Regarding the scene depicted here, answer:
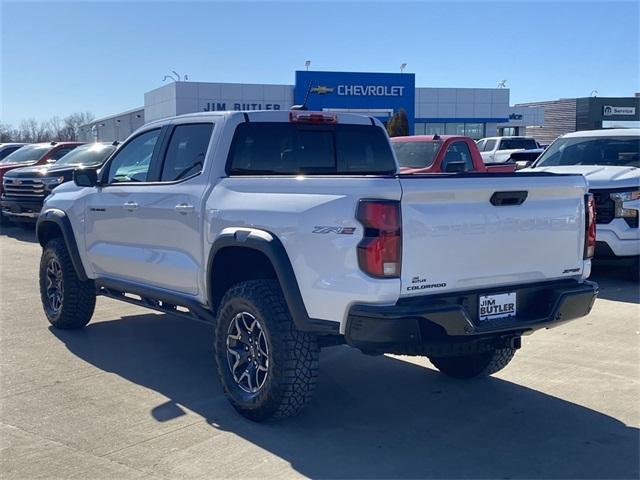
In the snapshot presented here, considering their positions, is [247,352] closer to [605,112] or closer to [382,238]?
[382,238]

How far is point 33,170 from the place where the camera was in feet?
51.5

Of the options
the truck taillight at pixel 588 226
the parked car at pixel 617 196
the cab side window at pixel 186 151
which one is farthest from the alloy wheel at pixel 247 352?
the parked car at pixel 617 196

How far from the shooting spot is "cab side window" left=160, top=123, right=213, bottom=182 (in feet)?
18.8

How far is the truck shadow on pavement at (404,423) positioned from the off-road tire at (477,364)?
0.08 metres

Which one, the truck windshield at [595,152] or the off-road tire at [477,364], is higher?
the truck windshield at [595,152]

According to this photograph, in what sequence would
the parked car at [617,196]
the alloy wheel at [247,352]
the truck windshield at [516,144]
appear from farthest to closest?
the truck windshield at [516,144], the parked car at [617,196], the alloy wheel at [247,352]

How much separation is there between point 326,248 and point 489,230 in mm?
990

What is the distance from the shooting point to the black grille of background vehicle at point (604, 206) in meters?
9.49

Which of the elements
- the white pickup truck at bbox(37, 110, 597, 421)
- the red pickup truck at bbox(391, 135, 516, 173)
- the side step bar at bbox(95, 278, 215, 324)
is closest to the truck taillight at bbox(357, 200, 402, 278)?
the white pickup truck at bbox(37, 110, 597, 421)

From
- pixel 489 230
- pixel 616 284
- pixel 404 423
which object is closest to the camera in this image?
pixel 489 230

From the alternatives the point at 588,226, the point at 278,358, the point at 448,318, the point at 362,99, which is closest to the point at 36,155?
the point at 278,358

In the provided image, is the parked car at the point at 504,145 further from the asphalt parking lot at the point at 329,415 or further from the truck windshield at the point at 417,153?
the asphalt parking lot at the point at 329,415

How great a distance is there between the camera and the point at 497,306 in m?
4.47

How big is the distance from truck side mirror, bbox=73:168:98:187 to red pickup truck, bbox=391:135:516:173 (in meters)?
6.30
